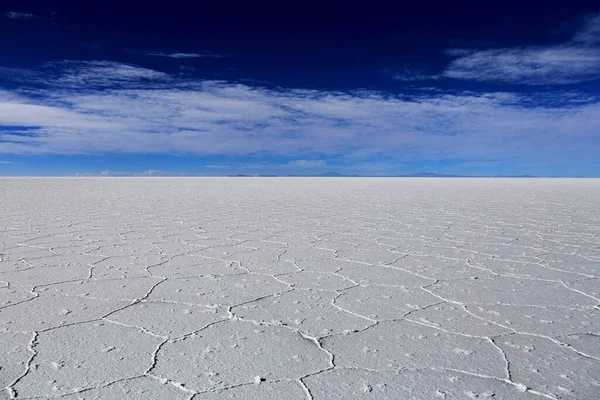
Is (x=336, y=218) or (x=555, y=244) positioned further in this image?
(x=336, y=218)

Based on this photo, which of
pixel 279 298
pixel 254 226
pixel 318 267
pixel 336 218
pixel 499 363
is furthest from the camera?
pixel 336 218

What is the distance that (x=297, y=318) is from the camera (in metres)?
1.83

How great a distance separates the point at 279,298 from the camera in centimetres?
210

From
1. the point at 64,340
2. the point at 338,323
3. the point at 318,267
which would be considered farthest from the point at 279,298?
the point at 64,340

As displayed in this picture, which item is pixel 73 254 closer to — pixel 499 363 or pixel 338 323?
pixel 338 323

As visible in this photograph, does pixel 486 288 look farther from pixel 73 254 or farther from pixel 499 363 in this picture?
pixel 73 254

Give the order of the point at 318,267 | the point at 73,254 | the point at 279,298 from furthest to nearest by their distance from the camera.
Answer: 1. the point at 73,254
2. the point at 318,267
3. the point at 279,298

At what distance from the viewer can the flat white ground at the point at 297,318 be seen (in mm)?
1296

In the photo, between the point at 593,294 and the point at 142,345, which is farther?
the point at 593,294

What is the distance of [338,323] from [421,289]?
67cm

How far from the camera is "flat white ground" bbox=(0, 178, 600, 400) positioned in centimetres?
130

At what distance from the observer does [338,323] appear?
178cm

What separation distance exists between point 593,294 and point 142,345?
6.74 ft

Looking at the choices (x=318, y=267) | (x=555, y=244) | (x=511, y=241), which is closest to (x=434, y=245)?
(x=511, y=241)
